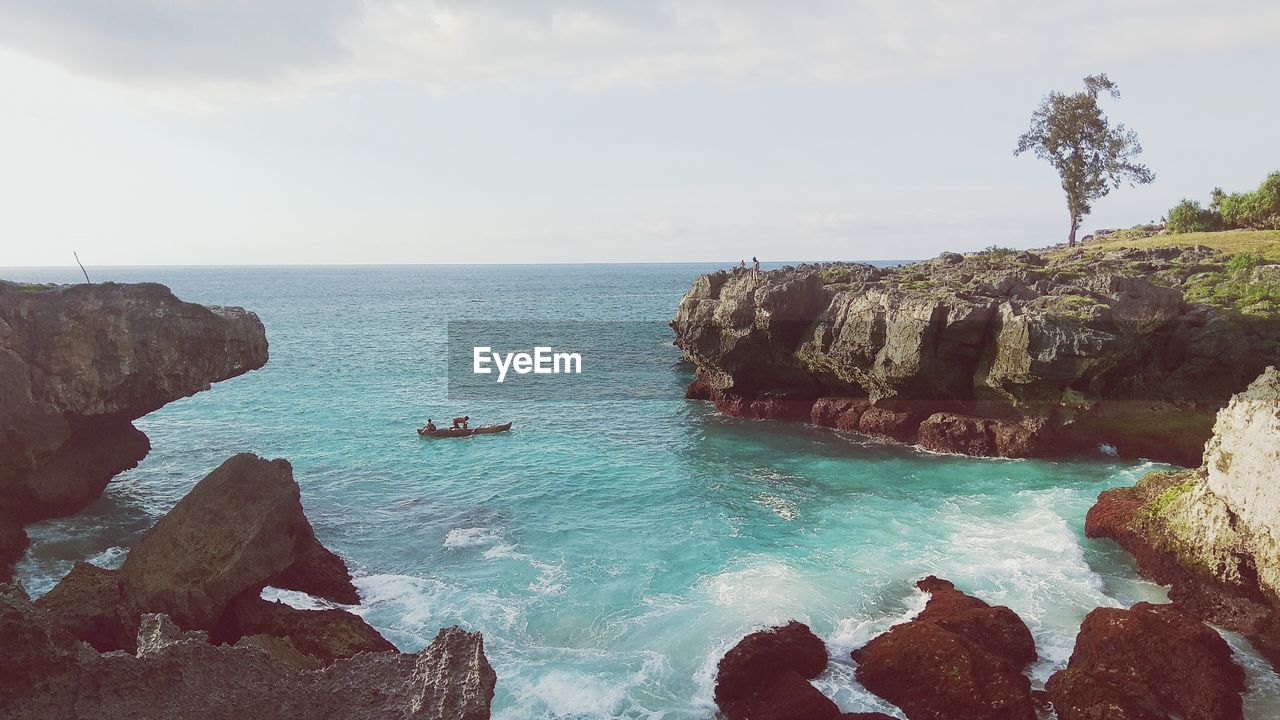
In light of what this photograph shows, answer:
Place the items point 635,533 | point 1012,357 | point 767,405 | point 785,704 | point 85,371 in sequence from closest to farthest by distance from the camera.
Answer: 1. point 785,704
2. point 85,371
3. point 635,533
4. point 1012,357
5. point 767,405

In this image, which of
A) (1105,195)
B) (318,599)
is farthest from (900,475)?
(1105,195)

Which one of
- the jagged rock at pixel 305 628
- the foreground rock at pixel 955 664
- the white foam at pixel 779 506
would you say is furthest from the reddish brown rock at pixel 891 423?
the jagged rock at pixel 305 628

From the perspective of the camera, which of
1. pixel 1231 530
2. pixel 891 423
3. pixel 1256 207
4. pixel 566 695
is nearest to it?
pixel 566 695

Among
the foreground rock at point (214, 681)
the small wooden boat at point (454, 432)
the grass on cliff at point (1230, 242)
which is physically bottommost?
the small wooden boat at point (454, 432)

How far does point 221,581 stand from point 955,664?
70.3ft

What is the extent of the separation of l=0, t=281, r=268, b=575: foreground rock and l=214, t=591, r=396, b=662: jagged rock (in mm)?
10267

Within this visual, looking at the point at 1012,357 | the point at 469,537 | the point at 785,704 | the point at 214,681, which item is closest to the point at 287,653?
the point at 214,681

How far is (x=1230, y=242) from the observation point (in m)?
69.9

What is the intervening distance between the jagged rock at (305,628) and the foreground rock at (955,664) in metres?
14.5

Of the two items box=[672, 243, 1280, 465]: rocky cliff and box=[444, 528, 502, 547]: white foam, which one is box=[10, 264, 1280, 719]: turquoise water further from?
box=[672, 243, 1280, 465]: rocky cliff

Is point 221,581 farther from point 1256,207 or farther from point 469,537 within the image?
point 1256,207

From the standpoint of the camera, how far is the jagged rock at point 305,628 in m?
20.5

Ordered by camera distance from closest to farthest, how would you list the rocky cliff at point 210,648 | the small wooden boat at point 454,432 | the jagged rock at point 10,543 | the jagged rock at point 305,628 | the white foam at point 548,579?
the rocky cliff at point 210,648 < the jagged rock at point 305,628 < the jagged rock at point 10,543 < the white foam at point 548,579 < the small wooden boat at point 454,432

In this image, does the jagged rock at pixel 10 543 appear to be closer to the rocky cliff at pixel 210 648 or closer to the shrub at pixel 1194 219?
the rocky cliff at pixel 210 648
